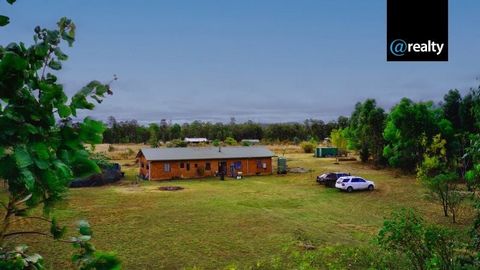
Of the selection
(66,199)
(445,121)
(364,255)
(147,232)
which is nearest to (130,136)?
(445,121)

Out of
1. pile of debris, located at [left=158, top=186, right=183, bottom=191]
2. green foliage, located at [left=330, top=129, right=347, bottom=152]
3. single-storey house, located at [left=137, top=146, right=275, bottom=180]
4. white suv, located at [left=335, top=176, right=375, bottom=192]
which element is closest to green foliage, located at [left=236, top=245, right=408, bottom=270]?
white suv, located at [left=335, top=176, right=375, bottom=192]

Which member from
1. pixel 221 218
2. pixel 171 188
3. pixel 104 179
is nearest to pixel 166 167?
pixel 104 179

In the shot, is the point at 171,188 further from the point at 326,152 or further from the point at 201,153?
the point at 326,152

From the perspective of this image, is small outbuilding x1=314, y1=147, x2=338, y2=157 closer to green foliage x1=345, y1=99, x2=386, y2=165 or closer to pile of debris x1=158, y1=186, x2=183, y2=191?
green foliage x1=345, y1=99, x2=386, y2=165

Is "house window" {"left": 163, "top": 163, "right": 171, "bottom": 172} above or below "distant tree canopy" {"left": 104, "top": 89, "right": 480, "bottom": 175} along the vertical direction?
below

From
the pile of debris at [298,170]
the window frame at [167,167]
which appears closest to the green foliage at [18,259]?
the window frame at [167,167]

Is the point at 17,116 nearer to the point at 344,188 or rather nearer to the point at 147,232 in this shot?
the point at 147,232
